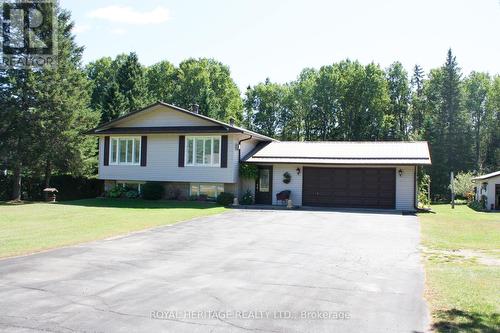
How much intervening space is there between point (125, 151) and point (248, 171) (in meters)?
7.88

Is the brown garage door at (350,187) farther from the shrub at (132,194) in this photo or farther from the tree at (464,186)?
the tree at (464,186)

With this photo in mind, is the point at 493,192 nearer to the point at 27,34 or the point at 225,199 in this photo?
the point at 225,199

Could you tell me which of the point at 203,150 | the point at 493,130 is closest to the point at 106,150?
the point at 203,150

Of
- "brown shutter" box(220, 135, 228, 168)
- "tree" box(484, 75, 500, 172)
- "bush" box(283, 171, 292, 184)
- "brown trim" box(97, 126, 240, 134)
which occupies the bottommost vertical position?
"bush" box(283, 171, 292, 184)

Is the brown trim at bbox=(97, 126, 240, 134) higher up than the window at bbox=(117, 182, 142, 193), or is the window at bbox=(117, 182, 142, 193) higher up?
the brown trim at bbox=(97, 126, 240, 134)

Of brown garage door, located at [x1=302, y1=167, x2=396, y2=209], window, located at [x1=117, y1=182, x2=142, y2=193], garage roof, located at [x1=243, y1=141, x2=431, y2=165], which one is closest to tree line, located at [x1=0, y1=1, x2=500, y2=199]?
window, located at [x1=117, y1=182, x2=142, y2=193]

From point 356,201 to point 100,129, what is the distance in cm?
1576

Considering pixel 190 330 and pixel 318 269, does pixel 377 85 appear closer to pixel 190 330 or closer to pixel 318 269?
pixel 318 269

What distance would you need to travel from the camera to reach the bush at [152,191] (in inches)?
1011

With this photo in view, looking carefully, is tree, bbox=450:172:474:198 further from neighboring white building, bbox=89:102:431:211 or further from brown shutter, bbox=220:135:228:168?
brown shutter, bbox=220:135:228:168

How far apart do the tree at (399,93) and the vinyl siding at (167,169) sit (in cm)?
3835

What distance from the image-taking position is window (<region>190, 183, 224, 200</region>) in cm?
2555

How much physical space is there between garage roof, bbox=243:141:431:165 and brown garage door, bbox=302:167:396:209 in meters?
0.63

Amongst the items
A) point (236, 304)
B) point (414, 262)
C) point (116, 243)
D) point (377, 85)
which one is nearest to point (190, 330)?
point (236, 304)
